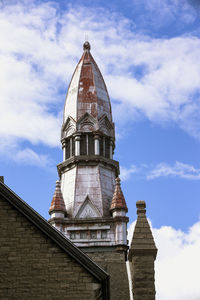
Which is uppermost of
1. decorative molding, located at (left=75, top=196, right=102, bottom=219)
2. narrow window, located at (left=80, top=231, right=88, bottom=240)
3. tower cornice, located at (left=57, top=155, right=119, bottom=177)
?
tower cornice, located at (left=57, top=155, right=119, bottom=177)

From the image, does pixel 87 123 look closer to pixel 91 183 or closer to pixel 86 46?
pixel 91 183

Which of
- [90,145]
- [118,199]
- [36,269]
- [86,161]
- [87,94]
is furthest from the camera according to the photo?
[87,94]

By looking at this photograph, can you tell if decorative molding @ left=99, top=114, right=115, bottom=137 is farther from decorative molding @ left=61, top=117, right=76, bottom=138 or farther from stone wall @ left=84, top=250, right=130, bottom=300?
stone wall @ left=84, top=250, right=130, bottom=300

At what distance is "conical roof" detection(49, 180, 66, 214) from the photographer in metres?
38.7

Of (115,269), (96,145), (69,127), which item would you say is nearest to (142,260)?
(115,269)

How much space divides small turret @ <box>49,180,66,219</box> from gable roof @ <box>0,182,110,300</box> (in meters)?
21.0

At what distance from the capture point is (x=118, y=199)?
3900cm

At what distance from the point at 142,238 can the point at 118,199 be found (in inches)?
807

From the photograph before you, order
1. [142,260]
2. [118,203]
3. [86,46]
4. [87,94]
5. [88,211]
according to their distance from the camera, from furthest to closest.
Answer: [86,46] < [87,94] < [88,211] < [118,203] < [142,260]

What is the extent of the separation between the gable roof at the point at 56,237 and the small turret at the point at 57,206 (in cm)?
2104

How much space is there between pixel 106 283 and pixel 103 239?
67.2ft

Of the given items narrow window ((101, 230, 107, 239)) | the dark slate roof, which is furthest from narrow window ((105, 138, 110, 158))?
the dark slate roof

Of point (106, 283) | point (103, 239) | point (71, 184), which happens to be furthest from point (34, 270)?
point (71, 184)

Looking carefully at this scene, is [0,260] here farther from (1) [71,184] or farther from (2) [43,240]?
(1) [71,184]
